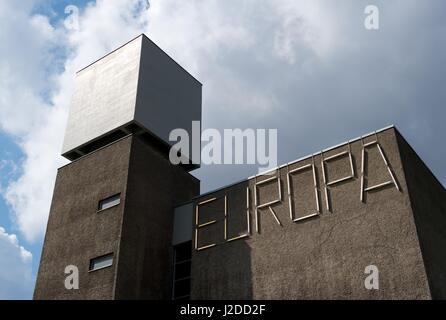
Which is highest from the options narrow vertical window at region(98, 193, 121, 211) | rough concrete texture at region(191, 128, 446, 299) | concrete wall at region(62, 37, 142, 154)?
concrete wall at region(62, 37, 142, 154)

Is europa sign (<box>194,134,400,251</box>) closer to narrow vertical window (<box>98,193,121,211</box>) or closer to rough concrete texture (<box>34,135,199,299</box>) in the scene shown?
rough concrete texture (<box>34,135,199,299</box>)

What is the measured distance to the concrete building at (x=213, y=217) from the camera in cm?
1773

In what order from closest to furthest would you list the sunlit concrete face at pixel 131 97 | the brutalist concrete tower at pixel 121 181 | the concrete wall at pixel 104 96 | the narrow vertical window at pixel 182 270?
1. the brutalist concrete tower at pixel 121 181
2. the narrow vertical window at pixel 182 270
3. the sunlit concrete face at pixel 131 97
4. the concrete wall at pixel 104 96

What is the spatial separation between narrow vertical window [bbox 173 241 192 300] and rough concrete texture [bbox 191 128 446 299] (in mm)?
1047

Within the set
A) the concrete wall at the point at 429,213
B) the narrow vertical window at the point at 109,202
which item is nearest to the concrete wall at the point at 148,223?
the narrow vertical window at the point at 109,202

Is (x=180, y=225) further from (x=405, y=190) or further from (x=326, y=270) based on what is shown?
(x=405, y=190)

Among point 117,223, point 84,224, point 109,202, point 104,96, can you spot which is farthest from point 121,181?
point 104,96

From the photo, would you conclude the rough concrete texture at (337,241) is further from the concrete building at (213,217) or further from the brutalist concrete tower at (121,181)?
the brutalist concrete tower at (121,181)

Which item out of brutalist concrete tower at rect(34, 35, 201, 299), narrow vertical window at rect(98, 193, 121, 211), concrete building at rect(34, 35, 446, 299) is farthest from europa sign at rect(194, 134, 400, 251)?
narrow vertical window at rect(98, 193, 121, 211)

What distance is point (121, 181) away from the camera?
2328cm

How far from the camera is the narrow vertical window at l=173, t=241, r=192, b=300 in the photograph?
2234cm

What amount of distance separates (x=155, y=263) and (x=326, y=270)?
7888 mm

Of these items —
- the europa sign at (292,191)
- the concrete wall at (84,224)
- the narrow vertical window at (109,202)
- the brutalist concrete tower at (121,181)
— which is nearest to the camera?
the europa sign at (292,191)

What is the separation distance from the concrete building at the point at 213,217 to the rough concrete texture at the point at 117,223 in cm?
6
